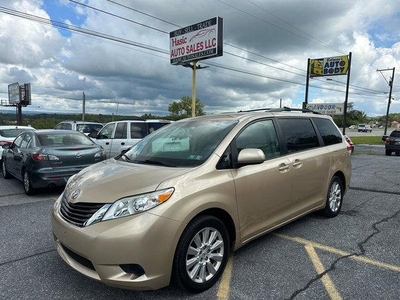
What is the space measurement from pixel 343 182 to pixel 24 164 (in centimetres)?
661

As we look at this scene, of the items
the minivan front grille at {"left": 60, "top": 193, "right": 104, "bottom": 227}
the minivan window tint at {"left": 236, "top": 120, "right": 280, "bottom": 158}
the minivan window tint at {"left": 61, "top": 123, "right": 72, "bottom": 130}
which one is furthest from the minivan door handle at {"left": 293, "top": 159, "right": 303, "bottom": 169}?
the minivan window tint at {"left": 61, "top": 123, "right": 72, "bottom": 130}

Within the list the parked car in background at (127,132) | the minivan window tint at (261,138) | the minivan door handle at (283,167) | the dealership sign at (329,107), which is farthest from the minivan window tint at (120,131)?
the dealership sign at (329,107)

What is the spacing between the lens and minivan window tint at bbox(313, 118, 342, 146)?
497 centimetres

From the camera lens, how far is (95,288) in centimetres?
295

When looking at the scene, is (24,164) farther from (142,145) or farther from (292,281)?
(292,281)

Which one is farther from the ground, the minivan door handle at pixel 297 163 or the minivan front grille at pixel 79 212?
the minivan door handle at pixel 297 163

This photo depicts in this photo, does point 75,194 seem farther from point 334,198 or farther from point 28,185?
point 28,185

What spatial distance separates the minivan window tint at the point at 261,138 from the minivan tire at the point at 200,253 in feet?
3.11

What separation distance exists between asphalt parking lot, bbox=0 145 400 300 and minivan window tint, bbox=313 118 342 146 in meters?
1.27

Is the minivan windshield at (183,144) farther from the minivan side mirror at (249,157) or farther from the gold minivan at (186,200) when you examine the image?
the minivan side mirror at (249,157)

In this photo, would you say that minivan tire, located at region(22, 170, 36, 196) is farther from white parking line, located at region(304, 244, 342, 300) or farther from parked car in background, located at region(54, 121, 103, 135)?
parked car in background, located at region(54, 121, 103, 135)

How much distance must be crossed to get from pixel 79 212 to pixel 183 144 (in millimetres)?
1390

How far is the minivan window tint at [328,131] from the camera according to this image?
4.97m

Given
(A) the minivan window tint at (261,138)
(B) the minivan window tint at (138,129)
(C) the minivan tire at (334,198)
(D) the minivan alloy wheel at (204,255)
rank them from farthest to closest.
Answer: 1. (B) the minivan window tint at (138,129)
2. (C) the minivan tire at (334,198)
3. (A) the minivan window tint at (261,138)
4. (D) the minivan alloy wheel at (204,255)
